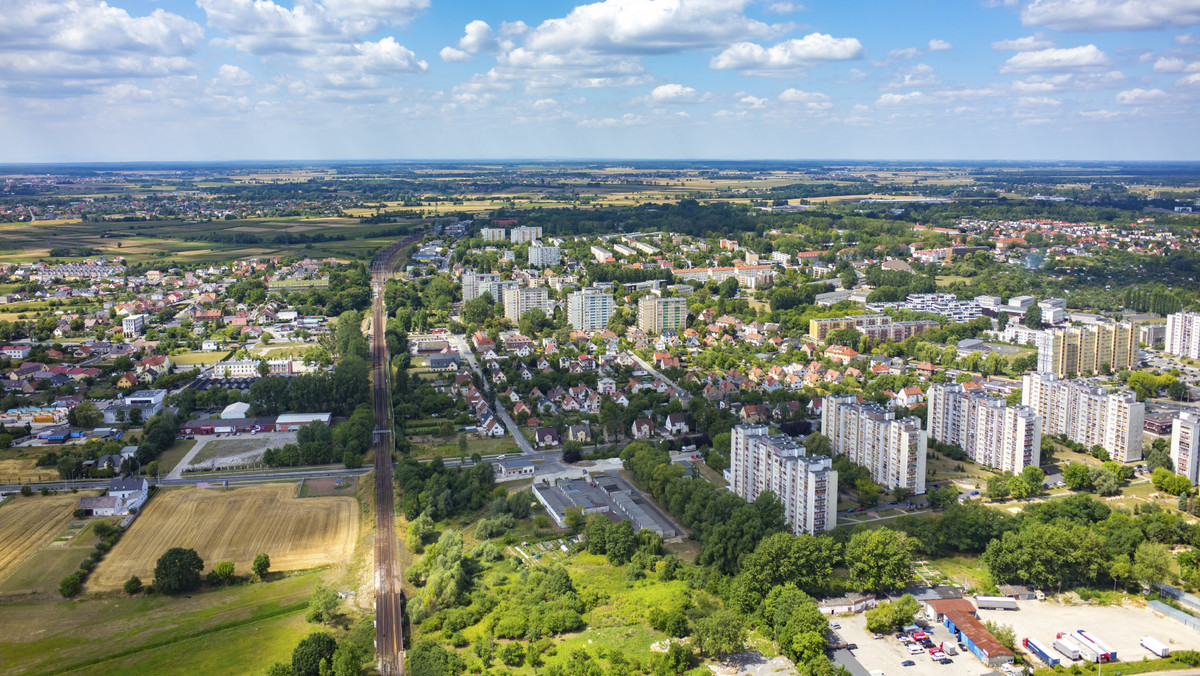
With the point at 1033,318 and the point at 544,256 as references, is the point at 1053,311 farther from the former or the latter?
the point at 544,256

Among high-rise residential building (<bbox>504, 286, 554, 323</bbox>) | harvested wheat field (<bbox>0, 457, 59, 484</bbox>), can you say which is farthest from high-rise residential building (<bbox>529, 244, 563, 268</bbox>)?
harvested wheat field (<bbox>0, 457, 59, 484</bbox>)

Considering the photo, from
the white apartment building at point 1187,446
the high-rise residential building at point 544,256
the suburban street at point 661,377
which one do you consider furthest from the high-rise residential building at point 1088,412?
the high-rise residential building at point 544,256

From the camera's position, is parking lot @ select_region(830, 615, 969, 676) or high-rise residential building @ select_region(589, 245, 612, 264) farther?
high-rise residential building @ select_region(589, 245, 612, 264)

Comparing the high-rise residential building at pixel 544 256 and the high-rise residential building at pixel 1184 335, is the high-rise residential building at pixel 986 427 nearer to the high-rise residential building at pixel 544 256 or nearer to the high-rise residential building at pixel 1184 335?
the high-rise residential building at pixel 1184 335

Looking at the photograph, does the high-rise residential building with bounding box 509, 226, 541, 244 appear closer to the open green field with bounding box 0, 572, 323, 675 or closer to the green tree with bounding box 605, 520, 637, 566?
the green tree with bounding box 605, 520, 637, 566

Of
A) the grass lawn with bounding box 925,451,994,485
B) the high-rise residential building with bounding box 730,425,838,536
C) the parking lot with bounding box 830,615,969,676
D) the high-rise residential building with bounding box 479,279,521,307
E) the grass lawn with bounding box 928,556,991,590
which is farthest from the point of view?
the high-rise residential building with bounding box 479,279,521,307

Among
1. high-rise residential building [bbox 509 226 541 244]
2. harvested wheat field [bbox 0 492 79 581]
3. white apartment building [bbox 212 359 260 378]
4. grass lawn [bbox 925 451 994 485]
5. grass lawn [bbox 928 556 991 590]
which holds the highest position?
high-rise residential building [bbox 509 226 541 244]
